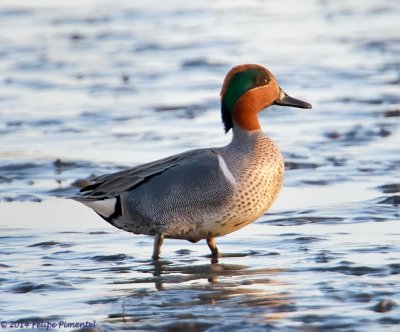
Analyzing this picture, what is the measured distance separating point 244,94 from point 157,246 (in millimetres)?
1097

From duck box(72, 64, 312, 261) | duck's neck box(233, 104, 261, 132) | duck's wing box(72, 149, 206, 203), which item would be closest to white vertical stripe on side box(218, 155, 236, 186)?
duck box(72, 64, 312, 261)

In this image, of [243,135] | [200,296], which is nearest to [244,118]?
[243,135]

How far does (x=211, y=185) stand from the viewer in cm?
772

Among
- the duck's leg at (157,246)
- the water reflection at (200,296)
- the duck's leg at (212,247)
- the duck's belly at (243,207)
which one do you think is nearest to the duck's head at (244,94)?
the duck's belly at (243,207)

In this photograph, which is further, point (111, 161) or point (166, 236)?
point (111, 161)

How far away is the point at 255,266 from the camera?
749cm

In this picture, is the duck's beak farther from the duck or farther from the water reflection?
the water reflection

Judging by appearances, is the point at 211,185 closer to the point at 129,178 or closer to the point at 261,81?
the point at 129,178

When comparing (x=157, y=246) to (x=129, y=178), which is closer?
(x=157, y=246)

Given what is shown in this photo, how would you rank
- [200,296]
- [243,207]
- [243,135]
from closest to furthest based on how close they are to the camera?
[200,296], [243,207], [243,135]

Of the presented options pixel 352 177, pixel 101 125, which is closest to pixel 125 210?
pixel 352 177

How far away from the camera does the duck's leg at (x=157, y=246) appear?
7.78m

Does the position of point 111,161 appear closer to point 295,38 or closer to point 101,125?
point 101,125

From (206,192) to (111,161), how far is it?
3031 millimetres
